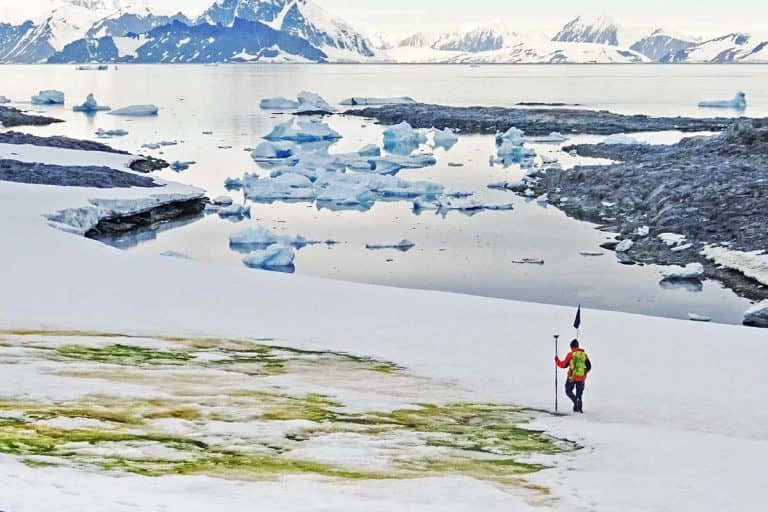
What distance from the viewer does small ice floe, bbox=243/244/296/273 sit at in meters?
32.1

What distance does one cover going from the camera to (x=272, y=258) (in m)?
32.2

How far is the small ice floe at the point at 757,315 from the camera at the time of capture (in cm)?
2467

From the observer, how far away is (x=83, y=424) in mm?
11633

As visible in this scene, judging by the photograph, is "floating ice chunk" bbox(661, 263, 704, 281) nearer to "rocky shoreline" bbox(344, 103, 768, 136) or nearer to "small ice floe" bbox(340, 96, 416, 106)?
"rocky shoreline" bbox(344, 103, 768, 136)

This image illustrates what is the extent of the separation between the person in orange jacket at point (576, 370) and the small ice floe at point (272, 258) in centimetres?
1862

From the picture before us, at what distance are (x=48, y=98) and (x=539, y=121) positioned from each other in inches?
2410

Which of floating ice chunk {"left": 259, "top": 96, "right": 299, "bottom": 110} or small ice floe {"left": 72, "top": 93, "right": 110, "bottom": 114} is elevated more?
floating ice chunk {"left": 259, "top": 96, "right": 299, "bottom": 110}

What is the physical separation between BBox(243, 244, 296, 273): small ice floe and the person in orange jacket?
18.6 metres

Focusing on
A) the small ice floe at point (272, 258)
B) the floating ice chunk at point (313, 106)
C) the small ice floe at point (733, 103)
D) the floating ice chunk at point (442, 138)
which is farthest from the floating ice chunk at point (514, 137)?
the small ice floe at point (733, 103)

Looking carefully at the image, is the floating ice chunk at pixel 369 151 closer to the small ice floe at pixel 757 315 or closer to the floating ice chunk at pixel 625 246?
the floating ice chunk at pixel 625 246

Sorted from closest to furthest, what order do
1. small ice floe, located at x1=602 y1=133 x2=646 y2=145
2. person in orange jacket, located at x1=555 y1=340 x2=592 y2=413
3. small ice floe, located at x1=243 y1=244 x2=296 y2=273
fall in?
1. person in orange jacket, located at x1=555 y1=340 x2=592 y2=413
2. small ice floe, located at x1=243 y1=244 x2=296 y2=273
3. small ice floe, located at x1=602 y1=133 x2=646 y2=145

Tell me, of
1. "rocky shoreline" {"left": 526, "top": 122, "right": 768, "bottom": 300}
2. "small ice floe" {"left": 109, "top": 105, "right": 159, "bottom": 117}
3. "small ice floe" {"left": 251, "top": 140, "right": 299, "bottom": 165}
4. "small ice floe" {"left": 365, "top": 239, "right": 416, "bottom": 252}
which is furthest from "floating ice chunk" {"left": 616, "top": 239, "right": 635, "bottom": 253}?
"small ice floe" {"left": 109, "top": 105, "right": 159, "bottom": 117}

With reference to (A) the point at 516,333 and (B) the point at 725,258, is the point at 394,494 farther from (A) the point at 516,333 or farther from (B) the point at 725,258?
(B) the point at 725,258

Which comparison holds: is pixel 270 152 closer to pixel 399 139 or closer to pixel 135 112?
pixel 399 139
